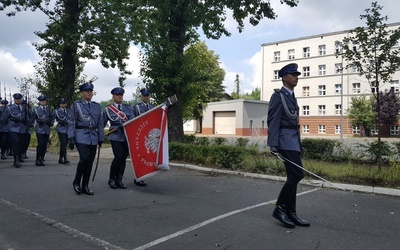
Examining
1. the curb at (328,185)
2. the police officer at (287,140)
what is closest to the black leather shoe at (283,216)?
the police officer at (287,140)

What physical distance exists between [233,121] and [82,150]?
43853 millimetres

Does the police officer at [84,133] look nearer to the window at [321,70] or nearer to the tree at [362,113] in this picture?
the tree at [362,113]

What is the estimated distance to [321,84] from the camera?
56000 mm

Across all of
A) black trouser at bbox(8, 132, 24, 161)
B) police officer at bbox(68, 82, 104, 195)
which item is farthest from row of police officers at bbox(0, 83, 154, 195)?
black trouser at bbox(8, 132, 24, 161)

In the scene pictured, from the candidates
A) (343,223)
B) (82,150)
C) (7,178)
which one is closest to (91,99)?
(82,150)

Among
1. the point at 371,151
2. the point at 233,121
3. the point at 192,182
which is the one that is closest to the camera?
the point at 192,182

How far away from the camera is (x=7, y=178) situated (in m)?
9.52

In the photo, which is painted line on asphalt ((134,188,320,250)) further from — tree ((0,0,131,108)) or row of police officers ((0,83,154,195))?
tree ((0,0,131,108))

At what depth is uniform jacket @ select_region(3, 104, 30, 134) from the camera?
12.3 meters

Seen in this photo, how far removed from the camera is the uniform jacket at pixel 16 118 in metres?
12.3

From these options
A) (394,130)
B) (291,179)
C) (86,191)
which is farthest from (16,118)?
(394,130)

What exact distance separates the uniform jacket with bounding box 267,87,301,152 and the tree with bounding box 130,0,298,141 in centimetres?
916

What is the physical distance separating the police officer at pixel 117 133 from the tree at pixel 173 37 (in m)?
6.00

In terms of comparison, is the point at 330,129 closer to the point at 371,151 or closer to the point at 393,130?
the point at 393,130
